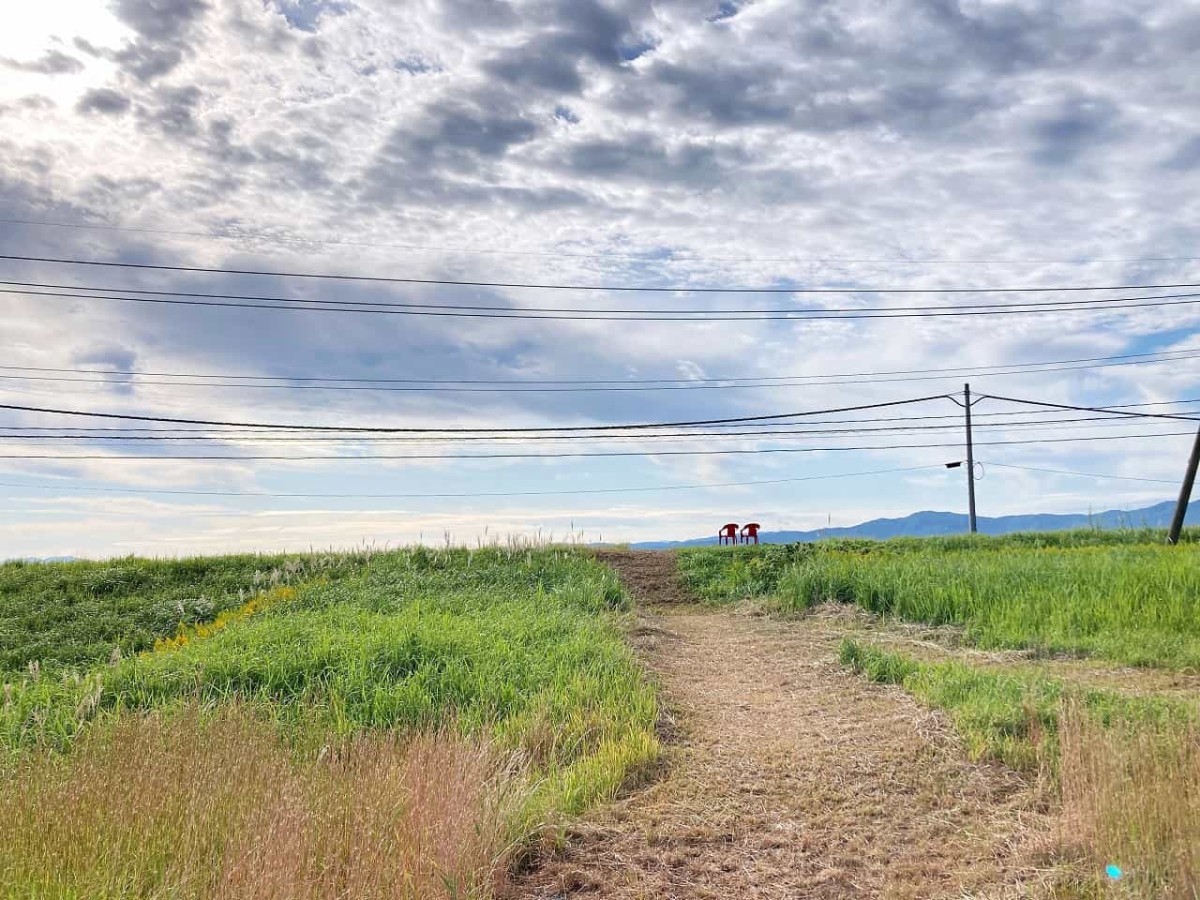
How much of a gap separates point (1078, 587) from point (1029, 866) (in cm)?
999

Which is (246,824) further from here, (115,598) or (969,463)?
(969,463)

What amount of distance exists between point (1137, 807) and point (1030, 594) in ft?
30.9

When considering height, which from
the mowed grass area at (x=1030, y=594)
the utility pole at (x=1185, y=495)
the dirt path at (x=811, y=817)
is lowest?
the dirt path at (x=811, y=817)

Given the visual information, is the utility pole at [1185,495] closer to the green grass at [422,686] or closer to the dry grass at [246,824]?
the green grass at [422,686]

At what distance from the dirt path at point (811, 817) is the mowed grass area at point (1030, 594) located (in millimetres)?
4185

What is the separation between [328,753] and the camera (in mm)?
6668

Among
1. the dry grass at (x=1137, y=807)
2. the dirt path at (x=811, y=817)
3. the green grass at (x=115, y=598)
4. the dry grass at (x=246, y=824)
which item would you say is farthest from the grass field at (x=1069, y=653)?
the green grass at (x=115, y=598)

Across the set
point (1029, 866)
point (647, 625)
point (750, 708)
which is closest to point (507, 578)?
point (647, 625)

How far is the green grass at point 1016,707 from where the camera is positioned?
6609 mm

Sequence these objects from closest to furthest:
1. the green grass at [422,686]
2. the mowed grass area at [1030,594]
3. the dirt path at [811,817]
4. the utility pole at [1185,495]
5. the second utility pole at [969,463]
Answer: the dirt path at [811,817] < the green grass at [422,686] < the mowed grass area at [1030,594] < the utility pole at [1185,495] < the second utility pole at [969,463]

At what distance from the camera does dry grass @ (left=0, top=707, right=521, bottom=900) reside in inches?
172

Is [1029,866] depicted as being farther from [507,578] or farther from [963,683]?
[507,578]

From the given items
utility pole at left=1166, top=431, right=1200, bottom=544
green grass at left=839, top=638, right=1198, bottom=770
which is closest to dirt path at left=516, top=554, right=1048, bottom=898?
green grass at left=839, top=638, right=1198, bottom=770

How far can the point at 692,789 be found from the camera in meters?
6.52
